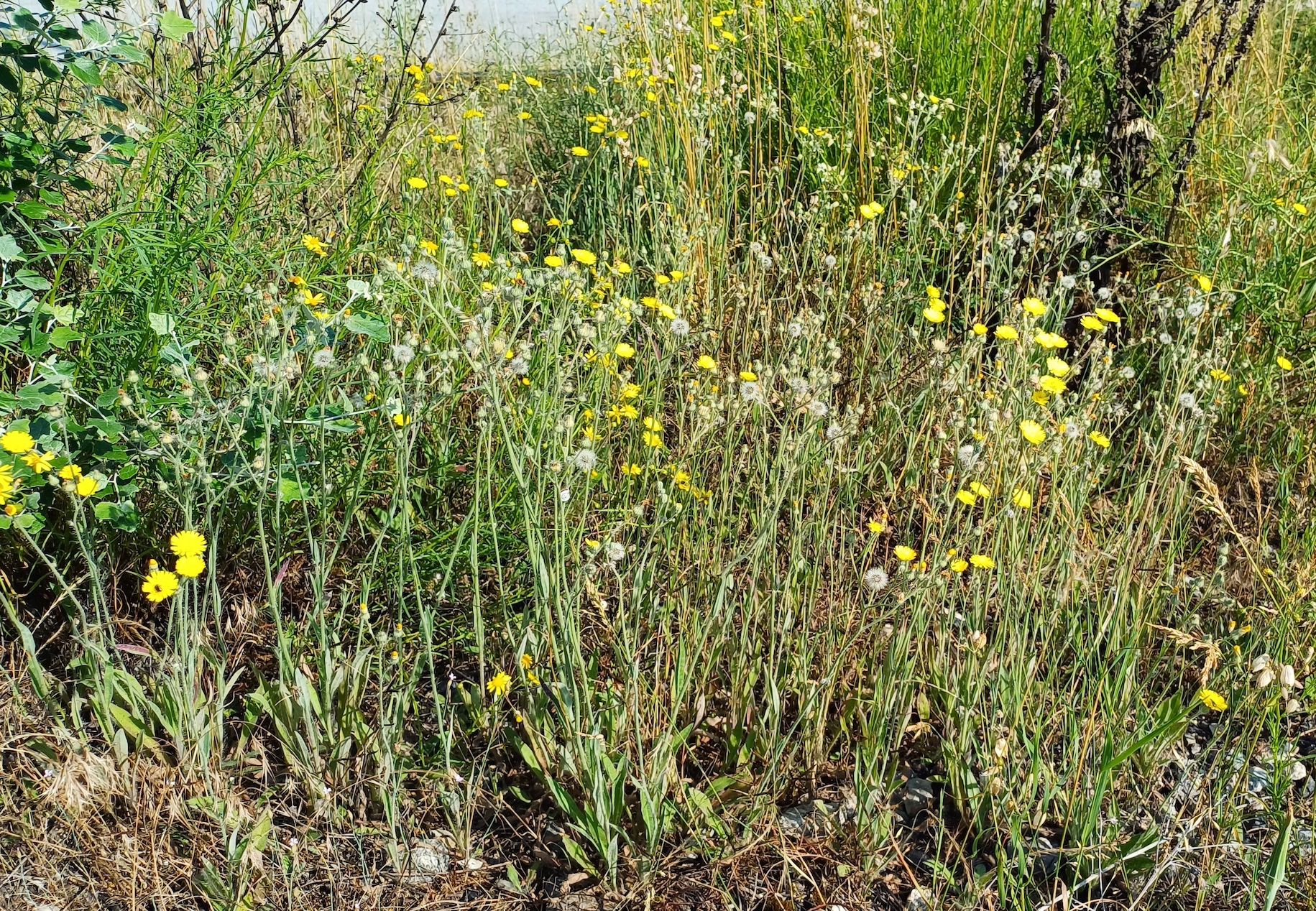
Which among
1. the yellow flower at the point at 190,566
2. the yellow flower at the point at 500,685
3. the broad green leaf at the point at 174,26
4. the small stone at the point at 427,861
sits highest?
the broad green leaf at the point at 174,26

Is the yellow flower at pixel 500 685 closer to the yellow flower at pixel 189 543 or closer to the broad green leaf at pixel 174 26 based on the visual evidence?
the yellow flower at pixel 189 543

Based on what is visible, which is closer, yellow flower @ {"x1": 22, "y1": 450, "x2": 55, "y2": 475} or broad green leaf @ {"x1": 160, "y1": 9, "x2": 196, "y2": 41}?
yellow flower @ {"x1": 22, "y1": 450, "x2": 55, "y2": 475}

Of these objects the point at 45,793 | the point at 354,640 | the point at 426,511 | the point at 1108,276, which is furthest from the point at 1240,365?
the point at 45,793

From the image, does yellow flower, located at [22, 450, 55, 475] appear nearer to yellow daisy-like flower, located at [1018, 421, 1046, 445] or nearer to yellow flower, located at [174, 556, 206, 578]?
yellow flower, located at [174, 556, 206, 578]

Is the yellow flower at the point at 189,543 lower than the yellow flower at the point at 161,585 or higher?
higher

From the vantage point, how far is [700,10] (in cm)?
384

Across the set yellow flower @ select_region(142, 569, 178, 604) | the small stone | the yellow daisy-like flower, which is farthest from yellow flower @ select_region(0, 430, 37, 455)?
the yellow daisy-like flower

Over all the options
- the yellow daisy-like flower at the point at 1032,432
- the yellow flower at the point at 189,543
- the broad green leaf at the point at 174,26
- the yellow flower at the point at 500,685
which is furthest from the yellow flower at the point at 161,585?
the yellow daisy-like flower at the point at 1032,432

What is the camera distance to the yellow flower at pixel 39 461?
1606mm

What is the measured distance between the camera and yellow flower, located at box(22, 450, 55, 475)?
1.61 meters

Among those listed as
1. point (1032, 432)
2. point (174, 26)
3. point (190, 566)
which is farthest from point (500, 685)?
point (174, 26)

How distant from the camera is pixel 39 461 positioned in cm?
162

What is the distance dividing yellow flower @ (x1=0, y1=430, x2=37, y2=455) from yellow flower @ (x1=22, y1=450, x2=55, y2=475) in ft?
0.05

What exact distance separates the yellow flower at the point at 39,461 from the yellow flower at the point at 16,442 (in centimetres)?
2
